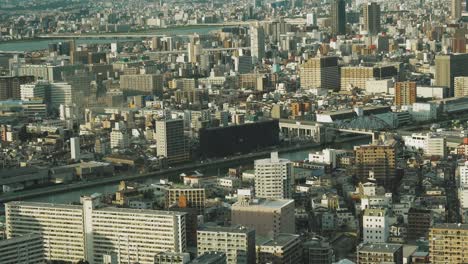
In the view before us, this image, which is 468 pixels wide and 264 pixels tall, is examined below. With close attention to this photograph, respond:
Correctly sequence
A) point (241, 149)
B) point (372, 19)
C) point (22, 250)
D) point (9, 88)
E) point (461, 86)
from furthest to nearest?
point (372, 19), point (9, 88), point (461, 86), point (241, 149), point (22, 250)

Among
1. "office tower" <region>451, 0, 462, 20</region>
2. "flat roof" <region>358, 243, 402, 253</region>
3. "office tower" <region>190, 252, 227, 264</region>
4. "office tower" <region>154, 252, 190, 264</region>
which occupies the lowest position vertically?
"flat roof" <region>358, 243, 402, 253</region>

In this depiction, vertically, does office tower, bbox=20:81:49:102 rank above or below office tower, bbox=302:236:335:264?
above

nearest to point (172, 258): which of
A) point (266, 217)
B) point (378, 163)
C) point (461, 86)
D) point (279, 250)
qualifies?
point (279, 250)

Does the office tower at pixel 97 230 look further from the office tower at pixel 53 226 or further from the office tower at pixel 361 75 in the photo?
the office tower at pixel 361 75

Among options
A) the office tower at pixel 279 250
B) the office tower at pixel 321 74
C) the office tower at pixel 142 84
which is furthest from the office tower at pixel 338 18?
the office tower at pixel 279 250

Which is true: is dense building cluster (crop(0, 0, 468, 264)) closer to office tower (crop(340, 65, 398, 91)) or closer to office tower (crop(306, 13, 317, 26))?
office tower (crop(340, 65, 398, 91))

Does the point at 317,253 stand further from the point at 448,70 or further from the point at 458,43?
the point at 458,43

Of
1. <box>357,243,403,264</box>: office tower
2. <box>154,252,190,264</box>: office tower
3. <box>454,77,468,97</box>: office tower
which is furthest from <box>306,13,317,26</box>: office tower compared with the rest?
<box>154,252,190,264</box>: office tower
